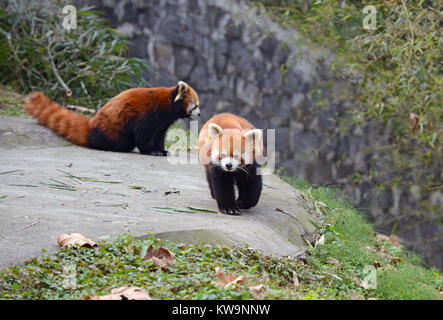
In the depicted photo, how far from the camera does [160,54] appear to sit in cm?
912

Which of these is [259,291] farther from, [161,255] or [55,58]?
[55,58]

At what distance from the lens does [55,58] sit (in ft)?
25.7

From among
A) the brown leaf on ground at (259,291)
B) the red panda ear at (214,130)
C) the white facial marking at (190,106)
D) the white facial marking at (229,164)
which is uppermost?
the white facial marking at (190,106)

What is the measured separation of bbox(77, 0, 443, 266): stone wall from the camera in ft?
29.6

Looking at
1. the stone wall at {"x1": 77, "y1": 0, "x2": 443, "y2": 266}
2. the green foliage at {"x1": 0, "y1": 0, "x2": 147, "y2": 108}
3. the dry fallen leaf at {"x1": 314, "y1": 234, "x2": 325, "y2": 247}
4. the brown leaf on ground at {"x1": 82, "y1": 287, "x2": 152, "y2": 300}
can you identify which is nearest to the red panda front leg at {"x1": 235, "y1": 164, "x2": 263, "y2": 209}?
the dry fallen leaf at {"x1": 314, "y1": 234, "x2": 325, "y2": 247}

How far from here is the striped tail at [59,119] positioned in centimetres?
599

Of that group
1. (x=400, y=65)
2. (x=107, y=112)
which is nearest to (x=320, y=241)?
(x=400, y=65)

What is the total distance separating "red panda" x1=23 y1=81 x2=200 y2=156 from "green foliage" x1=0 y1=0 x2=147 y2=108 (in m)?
1.49

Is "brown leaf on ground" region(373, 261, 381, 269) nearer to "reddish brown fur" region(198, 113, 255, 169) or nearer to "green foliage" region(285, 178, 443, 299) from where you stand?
"green foliage" region(285, 178, 443, 299)

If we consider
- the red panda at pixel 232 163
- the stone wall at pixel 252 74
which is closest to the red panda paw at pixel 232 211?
the red panda at pixel 232 163

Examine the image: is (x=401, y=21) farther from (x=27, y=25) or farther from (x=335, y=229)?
(x=27, y=25)

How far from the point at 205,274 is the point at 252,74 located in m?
7.11

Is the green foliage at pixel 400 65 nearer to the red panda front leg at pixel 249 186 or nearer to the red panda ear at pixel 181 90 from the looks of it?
the red panda ear at pixel 181 90

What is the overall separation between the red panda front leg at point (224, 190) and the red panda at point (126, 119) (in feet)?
7.73
